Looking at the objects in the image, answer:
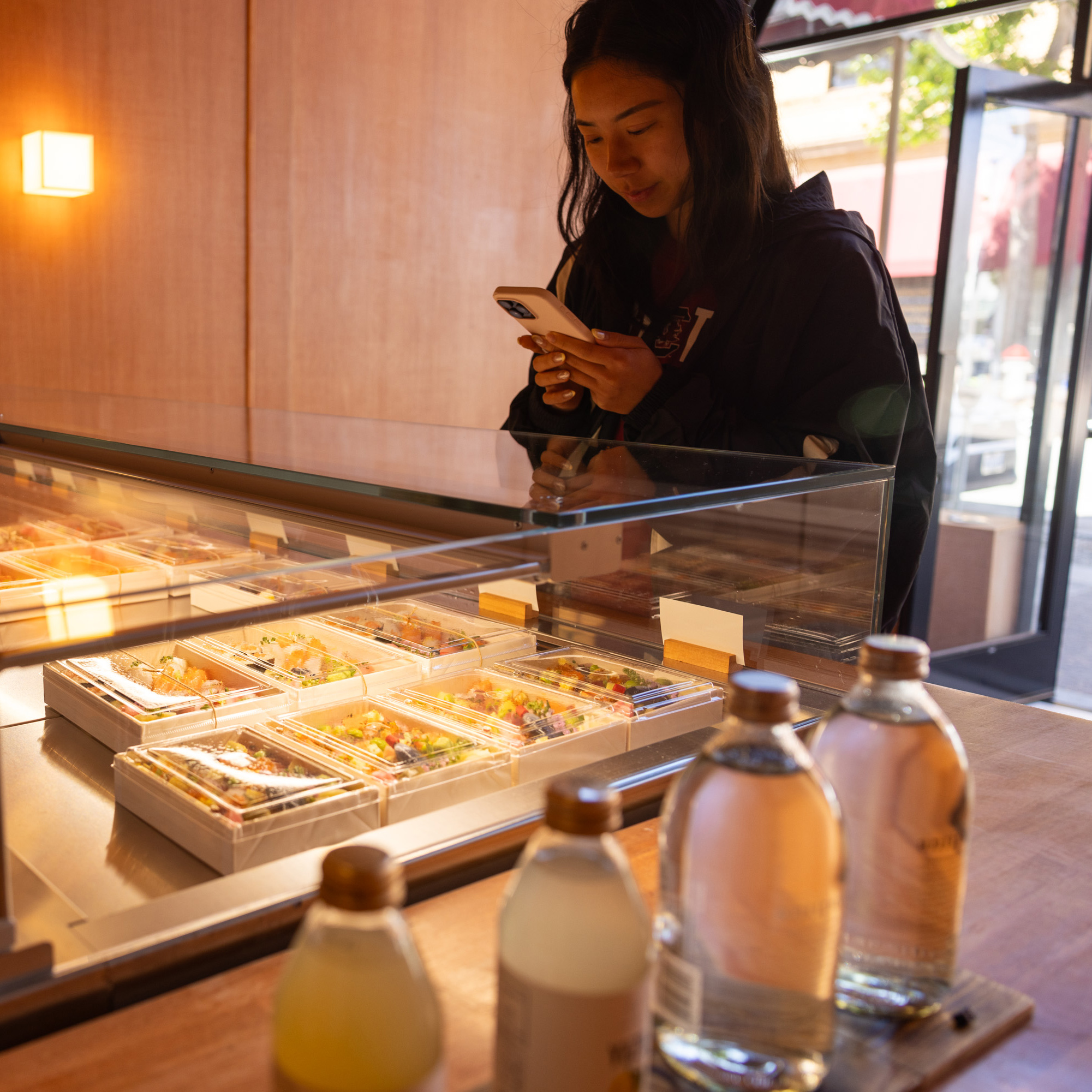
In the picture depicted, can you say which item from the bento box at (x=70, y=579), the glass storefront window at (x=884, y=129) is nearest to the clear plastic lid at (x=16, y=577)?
the bento box at (x=70, y=579)

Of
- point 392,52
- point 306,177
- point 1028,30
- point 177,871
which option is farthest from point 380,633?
point 1028,30

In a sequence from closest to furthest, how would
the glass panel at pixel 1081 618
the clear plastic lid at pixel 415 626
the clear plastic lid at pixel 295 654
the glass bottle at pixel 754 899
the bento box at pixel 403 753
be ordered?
the glass bottle at pixel 754 899 → the bento box at pixel 403 753 → the clear plastic lid at pixel 295 654 → the clear plastic lid at pixel 415 626 → the glass panel at pixel 1081 618

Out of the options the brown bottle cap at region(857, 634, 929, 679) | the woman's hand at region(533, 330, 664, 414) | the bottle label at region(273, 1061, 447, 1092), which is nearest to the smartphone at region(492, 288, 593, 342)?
the woman's hand at region(533, 330, 664, 414)

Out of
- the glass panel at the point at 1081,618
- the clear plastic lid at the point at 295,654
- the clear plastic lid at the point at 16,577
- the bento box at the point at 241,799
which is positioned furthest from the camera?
the glass panel at the point at 1081,618

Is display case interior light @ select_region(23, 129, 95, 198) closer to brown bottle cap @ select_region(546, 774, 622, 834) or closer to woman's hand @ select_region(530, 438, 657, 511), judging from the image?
woman's hand @ select_region(530, 438, 657, 511)

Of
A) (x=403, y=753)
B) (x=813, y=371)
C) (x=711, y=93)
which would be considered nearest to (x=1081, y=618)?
(x=813, y=371)

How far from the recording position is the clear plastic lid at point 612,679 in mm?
1345

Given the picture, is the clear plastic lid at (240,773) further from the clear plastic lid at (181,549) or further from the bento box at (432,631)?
the bento box at (432,631)

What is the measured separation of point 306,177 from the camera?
405 centimetres

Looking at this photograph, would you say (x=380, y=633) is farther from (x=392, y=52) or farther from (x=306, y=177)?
(x=392, y=52)

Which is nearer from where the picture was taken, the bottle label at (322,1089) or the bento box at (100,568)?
the bottle label at (322,1089)

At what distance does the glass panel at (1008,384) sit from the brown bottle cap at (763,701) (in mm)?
4092

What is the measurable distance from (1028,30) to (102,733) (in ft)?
15.1

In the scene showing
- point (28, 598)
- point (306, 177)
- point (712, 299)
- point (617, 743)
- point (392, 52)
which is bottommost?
point (617, 743)
